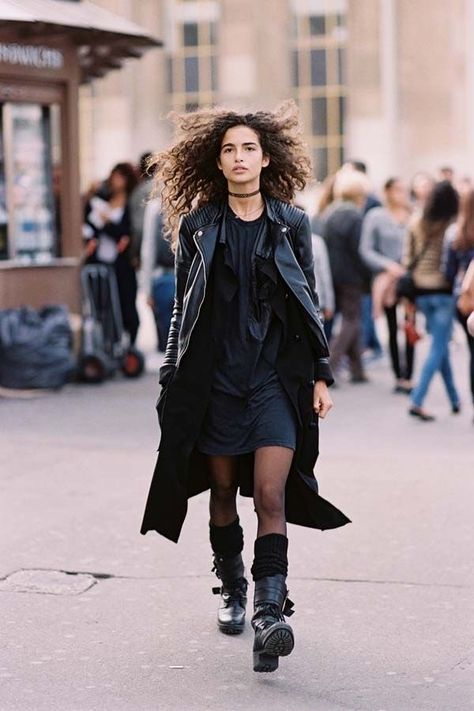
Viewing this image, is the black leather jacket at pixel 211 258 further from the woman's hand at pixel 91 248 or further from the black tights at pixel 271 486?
the woman's hand at pixel 91 248

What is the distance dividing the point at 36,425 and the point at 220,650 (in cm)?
576

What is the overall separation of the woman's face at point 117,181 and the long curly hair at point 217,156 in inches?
343

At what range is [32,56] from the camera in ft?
43.8

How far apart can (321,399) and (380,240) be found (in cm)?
792

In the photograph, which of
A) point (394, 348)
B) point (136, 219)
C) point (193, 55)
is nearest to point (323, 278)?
Answer: point (394, 348)

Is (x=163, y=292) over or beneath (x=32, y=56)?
beneath

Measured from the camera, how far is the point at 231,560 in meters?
5.80

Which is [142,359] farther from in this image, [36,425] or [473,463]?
[473,463]

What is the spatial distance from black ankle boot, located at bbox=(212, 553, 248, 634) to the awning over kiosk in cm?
709

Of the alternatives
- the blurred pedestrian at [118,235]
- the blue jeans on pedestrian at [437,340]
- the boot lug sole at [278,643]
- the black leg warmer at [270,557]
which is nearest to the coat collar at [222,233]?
the black leg warmer at [270,557]

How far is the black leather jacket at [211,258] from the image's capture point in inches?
215

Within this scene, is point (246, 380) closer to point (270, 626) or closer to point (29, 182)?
point (270, 626)

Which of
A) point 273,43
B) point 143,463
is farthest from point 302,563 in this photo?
point 273,43

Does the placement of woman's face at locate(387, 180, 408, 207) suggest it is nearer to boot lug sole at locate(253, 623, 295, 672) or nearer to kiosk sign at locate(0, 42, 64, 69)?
kiosk sign at locate(0, 42, 64, 69)
